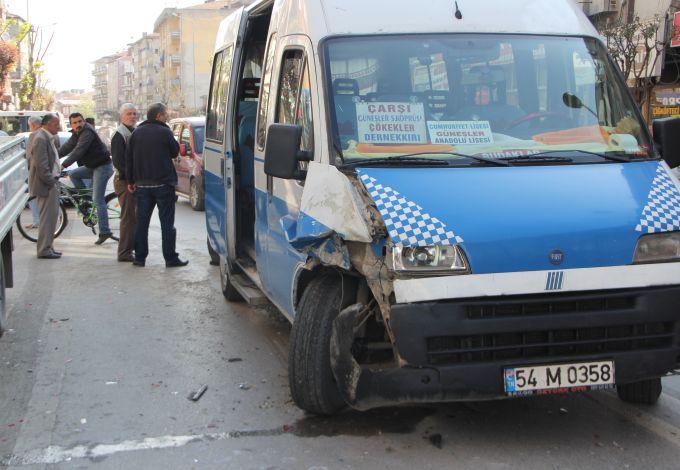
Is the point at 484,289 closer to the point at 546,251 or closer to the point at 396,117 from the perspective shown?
the point at 546,251

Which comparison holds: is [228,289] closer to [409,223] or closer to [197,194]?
[409,223]

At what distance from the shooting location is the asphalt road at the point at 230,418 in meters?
4.26

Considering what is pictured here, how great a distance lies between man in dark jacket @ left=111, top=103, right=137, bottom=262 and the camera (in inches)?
404

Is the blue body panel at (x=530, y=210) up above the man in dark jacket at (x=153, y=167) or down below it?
above

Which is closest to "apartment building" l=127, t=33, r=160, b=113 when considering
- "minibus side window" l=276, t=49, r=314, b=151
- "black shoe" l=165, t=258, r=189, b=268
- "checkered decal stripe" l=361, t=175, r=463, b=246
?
"black shoe" l=165, t=258, r=189, b=268

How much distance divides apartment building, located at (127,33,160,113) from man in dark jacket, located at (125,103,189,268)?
9895 centimetres

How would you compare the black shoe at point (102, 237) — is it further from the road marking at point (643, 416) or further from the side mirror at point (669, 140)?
the side mirror at point (669, 140)

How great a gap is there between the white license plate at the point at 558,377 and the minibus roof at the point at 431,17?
2.21m

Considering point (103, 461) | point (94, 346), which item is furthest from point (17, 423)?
point (94, 346)

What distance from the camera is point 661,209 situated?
13.9 feet

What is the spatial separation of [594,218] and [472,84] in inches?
50.7

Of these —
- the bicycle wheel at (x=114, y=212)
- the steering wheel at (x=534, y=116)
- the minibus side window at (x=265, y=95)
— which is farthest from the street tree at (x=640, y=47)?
the steering wheel at (x=534, y=116)

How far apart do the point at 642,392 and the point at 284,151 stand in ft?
8.41

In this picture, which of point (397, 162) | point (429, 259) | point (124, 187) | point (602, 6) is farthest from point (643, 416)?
point (602, 6)
